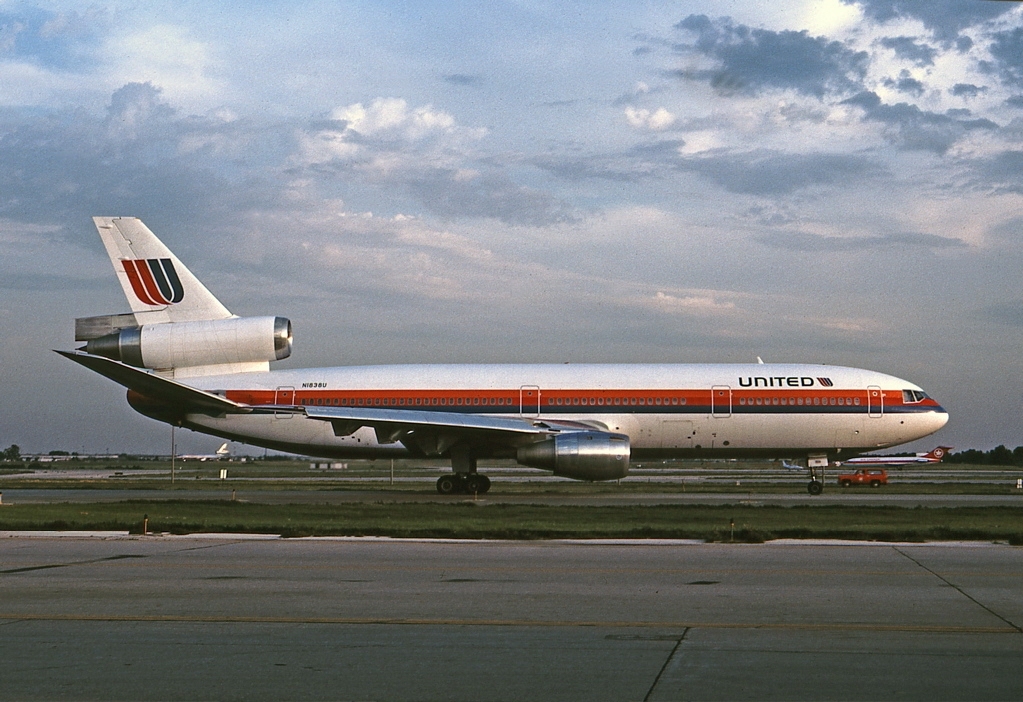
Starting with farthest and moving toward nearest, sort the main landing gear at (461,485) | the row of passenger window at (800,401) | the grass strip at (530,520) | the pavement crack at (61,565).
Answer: the row of passenger window at (800,401), the main landing gear at (461,485), the grass strip at (530,520), the pavement crack at (61,565)

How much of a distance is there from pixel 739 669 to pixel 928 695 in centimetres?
126

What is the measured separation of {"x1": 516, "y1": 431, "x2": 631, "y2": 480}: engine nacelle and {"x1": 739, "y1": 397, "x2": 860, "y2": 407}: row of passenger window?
5.68 m

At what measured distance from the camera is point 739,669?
7.26 m

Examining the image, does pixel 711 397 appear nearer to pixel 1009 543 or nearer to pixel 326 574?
pixel 1009 543

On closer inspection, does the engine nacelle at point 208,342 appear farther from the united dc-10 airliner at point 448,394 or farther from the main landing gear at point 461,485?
the main landing gear at point 461,485

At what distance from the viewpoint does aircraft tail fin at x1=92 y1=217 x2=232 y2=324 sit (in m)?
33.6

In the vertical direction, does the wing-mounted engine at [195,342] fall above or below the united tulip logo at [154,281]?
below

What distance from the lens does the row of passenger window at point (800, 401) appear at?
112 feet

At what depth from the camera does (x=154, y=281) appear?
110 ft

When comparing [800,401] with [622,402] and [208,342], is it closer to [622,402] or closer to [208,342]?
[622,402]

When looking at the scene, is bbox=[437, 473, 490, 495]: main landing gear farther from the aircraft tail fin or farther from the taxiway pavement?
the taxiway pavement

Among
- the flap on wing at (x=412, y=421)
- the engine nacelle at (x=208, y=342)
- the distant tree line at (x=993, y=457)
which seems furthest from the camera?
the distant tree line at (x=993, y=457)

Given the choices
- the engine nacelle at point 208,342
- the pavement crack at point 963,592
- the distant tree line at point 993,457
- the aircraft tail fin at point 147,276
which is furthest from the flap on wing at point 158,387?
the distant tree line at point 993,457

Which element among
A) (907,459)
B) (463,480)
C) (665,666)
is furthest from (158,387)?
(907,459)
